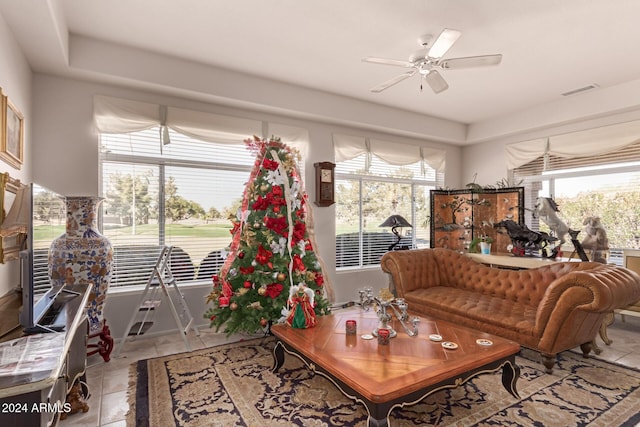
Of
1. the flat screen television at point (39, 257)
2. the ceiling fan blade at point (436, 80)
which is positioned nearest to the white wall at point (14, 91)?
the flat screen television at point (39, 257)

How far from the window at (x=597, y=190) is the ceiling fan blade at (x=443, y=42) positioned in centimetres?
355

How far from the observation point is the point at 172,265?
3980 mm

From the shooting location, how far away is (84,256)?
2.82 meters

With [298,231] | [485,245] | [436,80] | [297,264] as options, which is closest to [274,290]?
[297,264]

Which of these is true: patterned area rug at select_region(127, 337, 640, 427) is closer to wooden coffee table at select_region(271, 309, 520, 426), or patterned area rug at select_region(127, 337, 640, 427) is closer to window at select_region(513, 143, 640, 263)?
wooden coffee table at select_region(271, 309, 520, 426)

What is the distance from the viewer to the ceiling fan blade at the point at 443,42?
2.42 metres

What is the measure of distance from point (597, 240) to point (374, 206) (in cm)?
288

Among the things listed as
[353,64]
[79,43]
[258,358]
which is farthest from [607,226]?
[79,43]

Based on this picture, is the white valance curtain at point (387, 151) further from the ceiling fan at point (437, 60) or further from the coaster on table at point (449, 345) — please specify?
the coaster on table at point (449, 345)

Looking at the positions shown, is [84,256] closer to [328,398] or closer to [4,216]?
[4,216]

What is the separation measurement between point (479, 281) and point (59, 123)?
191 inches

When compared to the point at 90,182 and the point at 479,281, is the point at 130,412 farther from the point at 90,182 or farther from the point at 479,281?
the point at 479,281

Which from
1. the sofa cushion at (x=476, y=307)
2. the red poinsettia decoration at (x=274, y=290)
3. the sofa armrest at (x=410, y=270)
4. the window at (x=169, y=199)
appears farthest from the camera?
the sofa armrest at (x=410, y=270)

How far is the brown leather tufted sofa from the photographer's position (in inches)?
107
